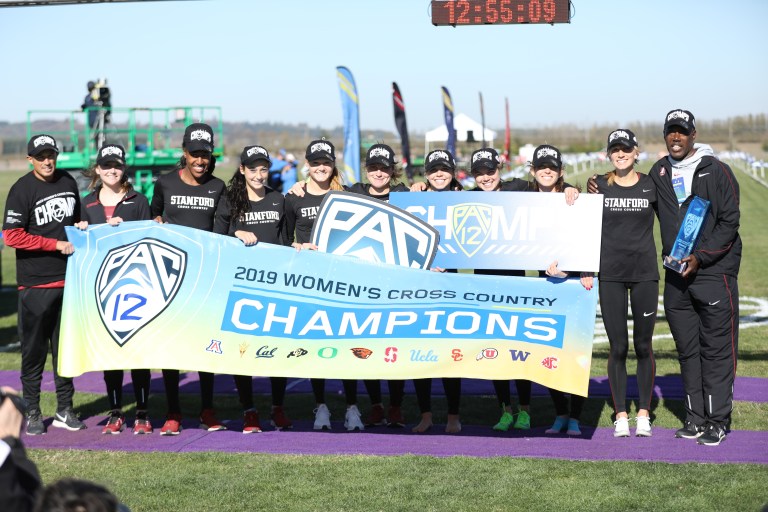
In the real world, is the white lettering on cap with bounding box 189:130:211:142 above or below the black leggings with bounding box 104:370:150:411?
above

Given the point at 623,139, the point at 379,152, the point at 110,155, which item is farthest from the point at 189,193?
the point at 623,139

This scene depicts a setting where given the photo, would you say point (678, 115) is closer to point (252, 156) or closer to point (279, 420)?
point (252, 156)

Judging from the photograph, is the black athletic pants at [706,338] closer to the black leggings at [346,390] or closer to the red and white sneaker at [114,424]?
the black leggings at [346,390]

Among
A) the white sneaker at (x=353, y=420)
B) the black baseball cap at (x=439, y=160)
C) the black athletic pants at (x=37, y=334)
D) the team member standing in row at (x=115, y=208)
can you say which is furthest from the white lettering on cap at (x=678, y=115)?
the black athletic pants at (x=37, y=334)

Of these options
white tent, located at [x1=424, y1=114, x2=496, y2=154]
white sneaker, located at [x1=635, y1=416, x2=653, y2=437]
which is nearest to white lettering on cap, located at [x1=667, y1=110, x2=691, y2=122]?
white sneaker, located at [x1=635, y1=416, x2=653, y2=437]

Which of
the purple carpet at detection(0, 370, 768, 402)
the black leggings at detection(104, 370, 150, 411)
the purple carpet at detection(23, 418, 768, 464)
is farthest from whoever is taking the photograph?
the purple carpet at detection(0, 370, 768, 402)

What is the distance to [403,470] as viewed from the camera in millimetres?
6754

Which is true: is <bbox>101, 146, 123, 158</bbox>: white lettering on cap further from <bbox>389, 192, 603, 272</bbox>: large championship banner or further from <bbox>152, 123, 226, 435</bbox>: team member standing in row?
<bbox>389, 192, 603, 272</bbox>: large championship banner

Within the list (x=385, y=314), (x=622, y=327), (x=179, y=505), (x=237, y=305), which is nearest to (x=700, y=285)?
(x=622, y=327)

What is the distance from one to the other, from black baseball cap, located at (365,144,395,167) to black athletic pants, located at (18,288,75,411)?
267 cm

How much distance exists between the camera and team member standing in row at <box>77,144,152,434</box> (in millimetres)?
7961

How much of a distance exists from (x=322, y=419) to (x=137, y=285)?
1793 mm

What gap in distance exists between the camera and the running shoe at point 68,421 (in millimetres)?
8219

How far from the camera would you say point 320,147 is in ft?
26.0
